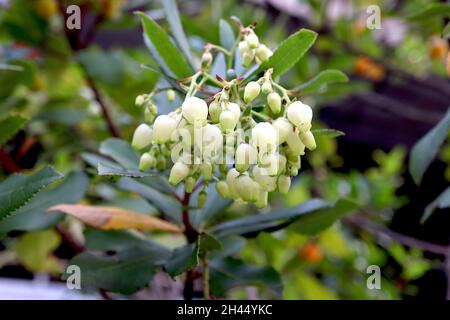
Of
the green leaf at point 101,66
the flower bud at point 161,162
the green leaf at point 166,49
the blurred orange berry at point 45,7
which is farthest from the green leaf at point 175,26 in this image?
the blurred orange berry at point 45,7

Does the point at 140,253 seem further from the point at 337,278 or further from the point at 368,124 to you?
the point at 368,124

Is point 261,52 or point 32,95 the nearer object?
point 261,52

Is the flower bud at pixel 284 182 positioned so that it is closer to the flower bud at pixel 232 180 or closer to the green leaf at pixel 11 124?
the flower bud at pixel 232 180

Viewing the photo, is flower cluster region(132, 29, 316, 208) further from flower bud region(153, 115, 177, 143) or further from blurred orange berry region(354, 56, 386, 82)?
blurred orange berry region(354, 56, 386, 82)

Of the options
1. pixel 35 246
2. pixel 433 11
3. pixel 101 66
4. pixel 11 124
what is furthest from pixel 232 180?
pixel 35 246

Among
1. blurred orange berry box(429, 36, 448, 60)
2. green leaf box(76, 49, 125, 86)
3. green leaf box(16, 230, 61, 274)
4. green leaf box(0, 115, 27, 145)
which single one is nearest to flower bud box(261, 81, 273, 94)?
green leaf box(0, 115, 27, 145)

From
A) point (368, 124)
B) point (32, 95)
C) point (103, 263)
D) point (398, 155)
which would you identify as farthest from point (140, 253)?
point (368, 124)
